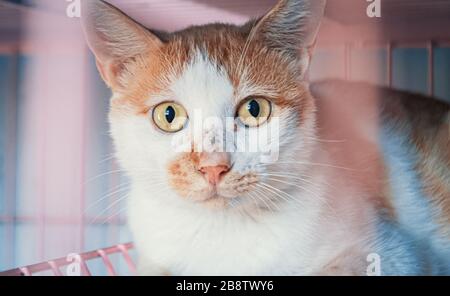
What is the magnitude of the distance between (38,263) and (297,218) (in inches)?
19.1

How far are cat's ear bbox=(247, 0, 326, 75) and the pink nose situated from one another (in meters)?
0.23

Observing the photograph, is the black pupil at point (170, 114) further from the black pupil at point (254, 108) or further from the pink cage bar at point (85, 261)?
the pink cage bar at point (85, 261)

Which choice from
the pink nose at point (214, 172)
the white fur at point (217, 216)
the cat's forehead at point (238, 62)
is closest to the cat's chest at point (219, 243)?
the white fur at point (217, 216)

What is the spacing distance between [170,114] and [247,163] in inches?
6.0

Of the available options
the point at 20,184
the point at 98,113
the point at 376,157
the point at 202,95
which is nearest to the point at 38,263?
the point at 20,184

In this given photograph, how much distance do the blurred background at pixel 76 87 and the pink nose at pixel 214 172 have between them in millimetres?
192

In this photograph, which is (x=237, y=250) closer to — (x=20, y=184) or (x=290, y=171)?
(x=290, y=171)

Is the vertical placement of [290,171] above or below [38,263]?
above

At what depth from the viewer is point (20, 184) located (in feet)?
3.94

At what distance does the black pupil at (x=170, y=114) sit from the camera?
108 cm

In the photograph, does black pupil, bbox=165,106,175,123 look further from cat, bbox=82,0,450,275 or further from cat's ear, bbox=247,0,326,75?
cat's ear, bbox=247,0,326,75

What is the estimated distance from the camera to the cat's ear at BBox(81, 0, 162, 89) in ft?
3.56

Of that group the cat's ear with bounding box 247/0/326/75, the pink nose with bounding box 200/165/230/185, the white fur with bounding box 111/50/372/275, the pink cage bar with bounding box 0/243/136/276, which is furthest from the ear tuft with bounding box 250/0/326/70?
the pink cage bar with bounding box 0/243/136/276
